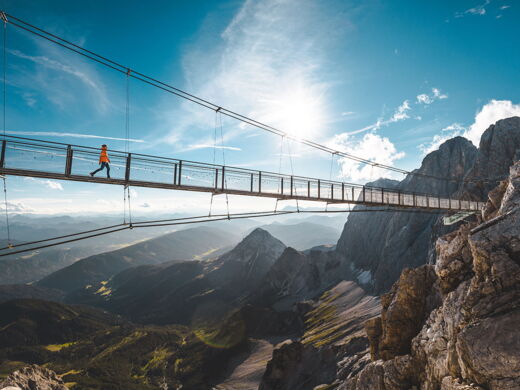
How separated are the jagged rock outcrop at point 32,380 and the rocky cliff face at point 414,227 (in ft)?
276

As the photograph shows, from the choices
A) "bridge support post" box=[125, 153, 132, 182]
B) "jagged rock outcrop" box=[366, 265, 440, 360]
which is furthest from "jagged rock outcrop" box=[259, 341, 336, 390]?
"bridge support post" box=[125, 153, 132, 182]

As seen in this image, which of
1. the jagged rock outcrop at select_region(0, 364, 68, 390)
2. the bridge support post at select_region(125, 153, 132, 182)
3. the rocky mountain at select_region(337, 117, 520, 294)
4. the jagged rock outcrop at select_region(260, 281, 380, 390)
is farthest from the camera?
the rocky mountain at select_region(337, 117, 520, 294)

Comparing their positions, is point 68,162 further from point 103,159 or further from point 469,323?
point 469,323

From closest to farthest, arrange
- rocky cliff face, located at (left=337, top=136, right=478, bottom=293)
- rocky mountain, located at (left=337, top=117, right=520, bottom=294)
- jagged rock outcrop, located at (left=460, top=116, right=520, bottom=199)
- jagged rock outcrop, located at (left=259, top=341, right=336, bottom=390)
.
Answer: jagged rock outcrop, located at (left=259, top=341, right=336, bottom=390)
jagged rock outcrop, located at (left=460, top=116, right=520, bottom=199)
rocky mountain, located at (left=337, top=117, right=520, bottom=294)
rocky cliff face, located at (left=337, top=136, right=478, bottom=293)

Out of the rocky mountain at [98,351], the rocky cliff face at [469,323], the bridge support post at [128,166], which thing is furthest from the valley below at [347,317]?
the bridge support post at [128,166]

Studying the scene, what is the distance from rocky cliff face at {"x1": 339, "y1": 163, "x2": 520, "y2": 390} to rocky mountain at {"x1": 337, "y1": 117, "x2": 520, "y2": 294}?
22.7m

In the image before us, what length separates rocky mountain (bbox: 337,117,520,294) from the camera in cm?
5616

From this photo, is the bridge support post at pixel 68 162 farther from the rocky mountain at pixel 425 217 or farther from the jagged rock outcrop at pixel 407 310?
the rocky mountain at pixel 425 217

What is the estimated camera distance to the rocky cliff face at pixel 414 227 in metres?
78.2

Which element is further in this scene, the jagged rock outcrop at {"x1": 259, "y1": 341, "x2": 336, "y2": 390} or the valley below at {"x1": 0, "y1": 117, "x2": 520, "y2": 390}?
the jagged rock outcrop at {"x1": 259, "y1": 341, "x2": 336, "y2": 390}

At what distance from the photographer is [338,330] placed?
6869 cm

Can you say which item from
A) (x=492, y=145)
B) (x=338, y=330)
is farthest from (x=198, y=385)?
(x=492, y=145)

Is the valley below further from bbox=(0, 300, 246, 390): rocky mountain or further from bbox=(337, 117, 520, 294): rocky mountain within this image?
bbox=(0, 300, 246, 390): rocky mountain

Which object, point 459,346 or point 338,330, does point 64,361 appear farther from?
point 459,346
